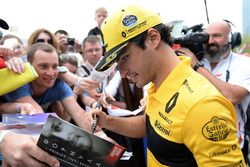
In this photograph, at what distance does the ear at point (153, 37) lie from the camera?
139 cm

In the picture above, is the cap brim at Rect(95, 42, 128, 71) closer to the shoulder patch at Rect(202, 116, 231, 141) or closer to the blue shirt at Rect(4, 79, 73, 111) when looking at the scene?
the shoulder patch at Rect(202, 116, 231, 141)

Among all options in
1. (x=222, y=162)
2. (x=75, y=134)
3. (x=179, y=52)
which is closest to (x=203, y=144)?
(x=222, y=162)

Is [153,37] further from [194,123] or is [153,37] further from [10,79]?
[10,79]

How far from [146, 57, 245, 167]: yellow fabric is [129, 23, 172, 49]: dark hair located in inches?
6.4

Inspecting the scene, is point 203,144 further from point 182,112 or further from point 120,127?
point 120,127

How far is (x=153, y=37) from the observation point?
1396 mm

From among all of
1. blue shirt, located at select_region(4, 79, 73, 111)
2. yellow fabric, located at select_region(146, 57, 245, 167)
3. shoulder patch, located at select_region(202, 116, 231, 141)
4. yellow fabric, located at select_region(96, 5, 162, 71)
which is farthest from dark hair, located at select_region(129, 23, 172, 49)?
blue shirt, located at select_region(4, 79, 73, 111)

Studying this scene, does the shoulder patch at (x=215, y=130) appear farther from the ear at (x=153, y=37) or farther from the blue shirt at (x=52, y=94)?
the blue shirt at (x=52, y=94)

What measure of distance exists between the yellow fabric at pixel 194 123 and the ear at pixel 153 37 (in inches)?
5.6

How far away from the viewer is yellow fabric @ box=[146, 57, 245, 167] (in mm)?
1146

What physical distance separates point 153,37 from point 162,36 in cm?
9

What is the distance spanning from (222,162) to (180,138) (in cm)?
18

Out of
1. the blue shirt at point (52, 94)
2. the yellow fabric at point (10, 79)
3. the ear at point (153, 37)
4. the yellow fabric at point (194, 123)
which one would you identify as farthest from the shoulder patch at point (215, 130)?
the blue shirt at point (52, 94)

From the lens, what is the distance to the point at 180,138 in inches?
48.6
